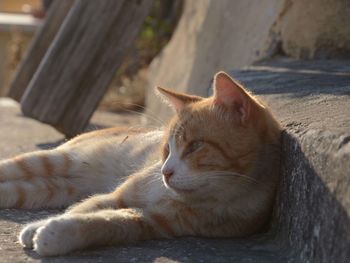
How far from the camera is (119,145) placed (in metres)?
4.58

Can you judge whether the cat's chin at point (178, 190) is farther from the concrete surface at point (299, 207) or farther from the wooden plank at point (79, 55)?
the wooden plank at point (79, 55)

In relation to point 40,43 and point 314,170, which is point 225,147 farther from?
point 40,43

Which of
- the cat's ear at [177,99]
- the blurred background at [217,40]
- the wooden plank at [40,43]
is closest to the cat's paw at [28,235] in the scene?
the cat's ear at [177,99]

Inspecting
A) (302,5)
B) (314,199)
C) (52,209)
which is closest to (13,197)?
(52,209)

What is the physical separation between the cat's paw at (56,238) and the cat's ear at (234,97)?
2.56 feet

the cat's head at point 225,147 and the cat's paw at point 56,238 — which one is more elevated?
the cat's head at point 225,147

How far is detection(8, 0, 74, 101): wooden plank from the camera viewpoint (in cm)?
724

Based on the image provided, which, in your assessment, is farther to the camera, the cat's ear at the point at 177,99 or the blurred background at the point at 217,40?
the blurred background at the point at 217,40

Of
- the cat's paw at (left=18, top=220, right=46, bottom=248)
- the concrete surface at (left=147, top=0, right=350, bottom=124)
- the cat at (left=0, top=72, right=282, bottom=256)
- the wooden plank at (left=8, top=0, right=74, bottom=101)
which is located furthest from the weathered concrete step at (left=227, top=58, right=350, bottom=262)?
the wooden plank at (left=8, top=0, right=74, bottom=101)

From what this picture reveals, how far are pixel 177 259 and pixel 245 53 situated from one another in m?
3.04

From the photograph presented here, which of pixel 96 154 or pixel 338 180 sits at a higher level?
pixel 338 180

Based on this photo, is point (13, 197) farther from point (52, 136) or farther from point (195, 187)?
point (52, 136)

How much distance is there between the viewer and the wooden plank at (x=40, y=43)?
7238 mm

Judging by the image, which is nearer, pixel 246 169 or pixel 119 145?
pixel 246 169
